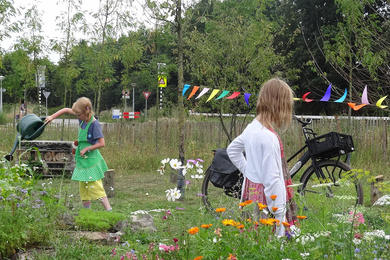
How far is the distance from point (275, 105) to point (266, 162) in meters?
0.42

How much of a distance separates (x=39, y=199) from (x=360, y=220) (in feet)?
7.98

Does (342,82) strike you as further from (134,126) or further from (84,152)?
(84,152)

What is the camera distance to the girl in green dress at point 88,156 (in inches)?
215

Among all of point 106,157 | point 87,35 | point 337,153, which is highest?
point 87,35

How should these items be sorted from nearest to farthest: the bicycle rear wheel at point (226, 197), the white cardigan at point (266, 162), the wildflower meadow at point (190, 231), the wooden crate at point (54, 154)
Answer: the wildflower meadow at point (190, 231) < the white cardigan at point (266, 162) < the bicycle rear wheel at point (226, 197) < the wooden crate at point (54, 154)

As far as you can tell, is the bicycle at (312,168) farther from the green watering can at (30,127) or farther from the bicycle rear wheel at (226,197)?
the green watering can at (30,127)

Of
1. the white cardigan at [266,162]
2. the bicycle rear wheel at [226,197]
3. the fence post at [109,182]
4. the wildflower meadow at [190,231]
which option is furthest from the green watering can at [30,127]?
the fence post at [109,182]

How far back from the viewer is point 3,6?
484 inches

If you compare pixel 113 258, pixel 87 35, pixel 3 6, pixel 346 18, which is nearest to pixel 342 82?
pixel 346 18

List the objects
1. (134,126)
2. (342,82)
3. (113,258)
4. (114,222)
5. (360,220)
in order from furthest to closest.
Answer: (342,82), (134,126), (114,222), (113,258), (360,220)

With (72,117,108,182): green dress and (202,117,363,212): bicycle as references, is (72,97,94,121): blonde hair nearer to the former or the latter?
(72,117,108,182): green dress

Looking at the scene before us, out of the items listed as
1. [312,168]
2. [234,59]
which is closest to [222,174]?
[312,168]

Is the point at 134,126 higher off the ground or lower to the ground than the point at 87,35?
lower

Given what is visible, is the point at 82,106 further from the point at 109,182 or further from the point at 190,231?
the point at 190,231
